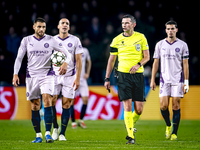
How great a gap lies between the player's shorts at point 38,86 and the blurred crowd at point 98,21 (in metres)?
7.78

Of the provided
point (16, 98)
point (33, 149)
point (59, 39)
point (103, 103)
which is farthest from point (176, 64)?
point (16, 98)

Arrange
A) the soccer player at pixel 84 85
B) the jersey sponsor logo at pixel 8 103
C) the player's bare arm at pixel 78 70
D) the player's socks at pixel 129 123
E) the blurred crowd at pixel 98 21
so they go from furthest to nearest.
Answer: the blurred crowd at pixel 98 21 → the jersey sponsor logo at pixel 8 103 → the soccer player at pixel 84 85 → the player's bare arm at pixel 78 70 → the player's socks at pixel 129 123

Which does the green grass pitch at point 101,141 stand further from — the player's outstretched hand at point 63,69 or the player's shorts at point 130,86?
the player's outstretched hand at point 63,69

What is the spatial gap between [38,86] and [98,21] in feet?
32.4

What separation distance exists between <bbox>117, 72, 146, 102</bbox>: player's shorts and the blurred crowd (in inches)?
303

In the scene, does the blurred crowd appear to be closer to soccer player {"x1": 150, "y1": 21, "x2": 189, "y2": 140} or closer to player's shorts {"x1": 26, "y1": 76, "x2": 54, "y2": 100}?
soccer player {"x1": 150, "y1": 21, "x2": 189, "y2": 140}

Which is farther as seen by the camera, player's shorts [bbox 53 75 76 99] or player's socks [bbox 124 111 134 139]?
player's shorts [bbox 53 75 76 99]

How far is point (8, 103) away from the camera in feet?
42.1

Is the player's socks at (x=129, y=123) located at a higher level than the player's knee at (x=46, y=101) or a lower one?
lower

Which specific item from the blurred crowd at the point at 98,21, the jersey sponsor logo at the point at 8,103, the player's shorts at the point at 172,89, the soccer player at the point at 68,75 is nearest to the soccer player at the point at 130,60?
the soccer player at the point at 68,75

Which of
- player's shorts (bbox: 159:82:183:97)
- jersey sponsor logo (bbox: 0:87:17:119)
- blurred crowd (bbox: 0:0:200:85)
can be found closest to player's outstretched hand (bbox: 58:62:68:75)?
player's shorts (bbox: 159:82:183:97)

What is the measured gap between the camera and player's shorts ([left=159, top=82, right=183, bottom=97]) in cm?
717

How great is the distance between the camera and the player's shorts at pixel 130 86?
619 cm

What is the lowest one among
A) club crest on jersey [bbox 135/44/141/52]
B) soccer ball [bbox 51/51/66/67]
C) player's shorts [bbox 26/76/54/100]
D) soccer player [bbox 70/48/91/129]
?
soccer player [bbox 70/48/91/129]
